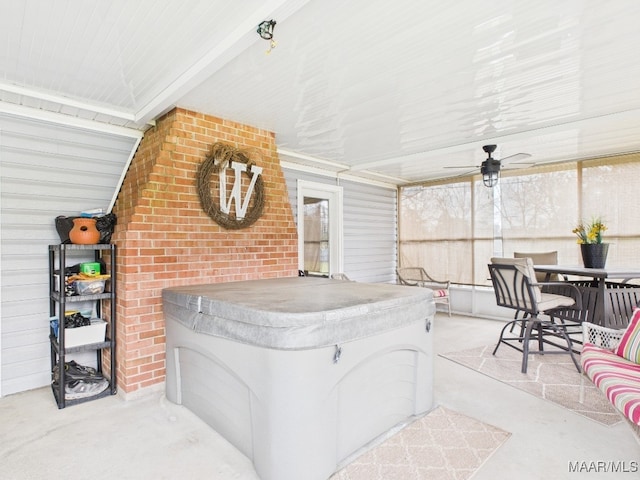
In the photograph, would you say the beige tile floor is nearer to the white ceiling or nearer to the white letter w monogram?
the white letter w monogram

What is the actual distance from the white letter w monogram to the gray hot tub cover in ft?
3.53

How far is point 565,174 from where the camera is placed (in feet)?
17.1

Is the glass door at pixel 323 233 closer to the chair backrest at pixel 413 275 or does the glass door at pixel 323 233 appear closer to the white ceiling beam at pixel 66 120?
the chair backrest at pixel 413 275

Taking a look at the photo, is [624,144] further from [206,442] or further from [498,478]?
[206,442]

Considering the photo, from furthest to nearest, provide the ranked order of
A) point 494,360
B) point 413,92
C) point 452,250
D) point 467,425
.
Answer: point 452,250, point 494,360, point 413,92, point 467,425

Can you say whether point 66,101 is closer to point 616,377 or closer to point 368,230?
point 616,377

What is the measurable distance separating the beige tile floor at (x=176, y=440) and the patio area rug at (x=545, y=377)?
157 mm

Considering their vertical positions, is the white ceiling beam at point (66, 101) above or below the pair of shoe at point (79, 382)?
above

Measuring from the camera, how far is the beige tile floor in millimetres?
2010

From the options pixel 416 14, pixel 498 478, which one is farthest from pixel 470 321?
pixel 416 14

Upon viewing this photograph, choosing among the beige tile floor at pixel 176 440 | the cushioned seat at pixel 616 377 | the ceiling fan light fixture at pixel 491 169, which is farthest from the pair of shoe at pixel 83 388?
the ceiling fan light fixture at pixel 491 169

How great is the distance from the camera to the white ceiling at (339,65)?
6.34ft

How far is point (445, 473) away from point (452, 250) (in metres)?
4.79

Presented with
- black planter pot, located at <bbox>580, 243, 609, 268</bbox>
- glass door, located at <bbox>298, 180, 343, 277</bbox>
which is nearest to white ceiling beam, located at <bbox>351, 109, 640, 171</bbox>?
glass door, located at <bbox>298, 180, 343, 277</bbox>
